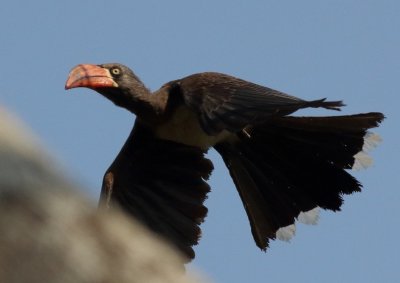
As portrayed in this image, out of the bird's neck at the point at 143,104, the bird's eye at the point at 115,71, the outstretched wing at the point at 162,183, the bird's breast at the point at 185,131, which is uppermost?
the bird's eye at the point at 115,71

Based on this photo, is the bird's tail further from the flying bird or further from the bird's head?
the bird's head

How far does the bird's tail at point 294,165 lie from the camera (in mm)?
8031

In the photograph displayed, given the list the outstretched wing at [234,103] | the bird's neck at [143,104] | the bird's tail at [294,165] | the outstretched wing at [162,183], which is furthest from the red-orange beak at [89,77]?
the bird's tail at [294,165]

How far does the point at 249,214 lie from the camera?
845 centimetres

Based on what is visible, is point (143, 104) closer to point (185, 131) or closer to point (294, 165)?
point (185, 131)

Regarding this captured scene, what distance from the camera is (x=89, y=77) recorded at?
7.67m

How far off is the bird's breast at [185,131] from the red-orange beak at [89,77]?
21.2 inches

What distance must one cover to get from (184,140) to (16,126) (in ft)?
23.1

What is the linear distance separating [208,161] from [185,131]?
434mm

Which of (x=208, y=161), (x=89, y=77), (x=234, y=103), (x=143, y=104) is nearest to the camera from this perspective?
(x=234, y=103)

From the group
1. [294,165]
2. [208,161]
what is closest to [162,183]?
[208,161]

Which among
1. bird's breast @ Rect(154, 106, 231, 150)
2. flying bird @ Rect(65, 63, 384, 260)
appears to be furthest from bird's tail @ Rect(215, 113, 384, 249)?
bird's breast @ Rect(154, 106, 231, 150)

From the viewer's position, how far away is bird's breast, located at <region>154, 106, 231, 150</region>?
299 inches

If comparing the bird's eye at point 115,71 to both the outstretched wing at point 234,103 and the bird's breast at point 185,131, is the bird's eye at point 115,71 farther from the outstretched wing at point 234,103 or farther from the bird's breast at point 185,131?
the outstretched wing at point 234,103
